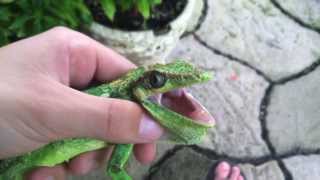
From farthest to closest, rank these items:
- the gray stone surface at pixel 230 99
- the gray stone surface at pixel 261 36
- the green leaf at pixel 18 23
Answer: the gray stone surface at pixel 261 36 < the gray stone surface at pixel 230 99 < the green leaf at pixel 18 23

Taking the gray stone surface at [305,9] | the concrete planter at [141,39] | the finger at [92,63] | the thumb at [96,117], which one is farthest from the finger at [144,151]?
the gray stone surface at [305,9]

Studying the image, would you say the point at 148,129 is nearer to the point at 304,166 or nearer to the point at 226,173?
the point at 226,173

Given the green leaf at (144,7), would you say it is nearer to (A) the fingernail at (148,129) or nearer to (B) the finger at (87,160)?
(B) the finger at (87,160)

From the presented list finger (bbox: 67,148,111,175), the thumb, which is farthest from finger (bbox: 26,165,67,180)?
the thumb

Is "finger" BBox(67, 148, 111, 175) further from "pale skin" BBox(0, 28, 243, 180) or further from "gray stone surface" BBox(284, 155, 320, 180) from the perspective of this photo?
"gray stone surface" BBox(284, 155, 320, 180)

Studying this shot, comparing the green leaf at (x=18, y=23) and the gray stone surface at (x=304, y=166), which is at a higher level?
the green leaf at (x=18, y=23)

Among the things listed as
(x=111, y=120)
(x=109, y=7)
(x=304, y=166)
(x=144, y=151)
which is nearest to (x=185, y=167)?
(x=304, y=166)

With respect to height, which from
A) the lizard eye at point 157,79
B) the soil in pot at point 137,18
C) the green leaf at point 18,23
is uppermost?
the lizard eye at point 157,79
